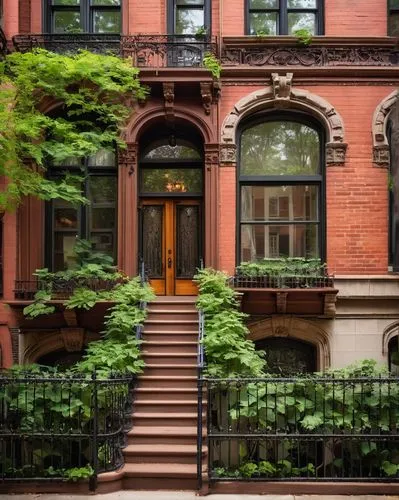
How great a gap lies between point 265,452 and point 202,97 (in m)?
7.48

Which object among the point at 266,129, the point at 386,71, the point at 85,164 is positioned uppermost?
the point at 386,71

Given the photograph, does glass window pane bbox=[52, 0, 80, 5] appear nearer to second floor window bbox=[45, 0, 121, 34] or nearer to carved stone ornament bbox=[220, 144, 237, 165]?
second floor window bbox=[45, 0, 121, 34]

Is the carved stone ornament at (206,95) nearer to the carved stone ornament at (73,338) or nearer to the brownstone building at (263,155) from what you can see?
the brownstone building at (263,155)

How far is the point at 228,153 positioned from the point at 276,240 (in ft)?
7.45

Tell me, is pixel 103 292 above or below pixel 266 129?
below

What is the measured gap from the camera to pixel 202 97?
11.7 metres

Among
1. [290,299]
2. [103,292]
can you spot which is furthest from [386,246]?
[103,292]

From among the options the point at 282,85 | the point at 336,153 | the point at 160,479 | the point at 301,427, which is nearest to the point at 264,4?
the point at 282,85

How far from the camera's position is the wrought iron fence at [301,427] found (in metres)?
7.91

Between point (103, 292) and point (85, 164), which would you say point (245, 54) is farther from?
point (103, 292)

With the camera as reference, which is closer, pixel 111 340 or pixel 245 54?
pixel 111 340

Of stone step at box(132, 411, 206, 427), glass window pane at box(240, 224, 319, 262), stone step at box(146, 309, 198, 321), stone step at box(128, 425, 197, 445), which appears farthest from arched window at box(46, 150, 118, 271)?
stone step at box(128, 425, 197, 445)

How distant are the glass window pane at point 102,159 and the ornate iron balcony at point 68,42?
7.45 feet

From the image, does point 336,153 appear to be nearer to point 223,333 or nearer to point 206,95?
point 206,95
